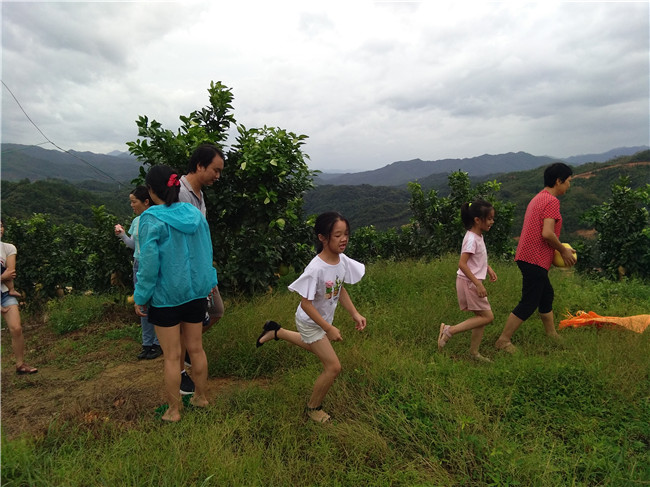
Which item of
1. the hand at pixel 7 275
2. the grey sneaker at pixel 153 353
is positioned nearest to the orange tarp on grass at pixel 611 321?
the grey sneaker at pixel 153 353

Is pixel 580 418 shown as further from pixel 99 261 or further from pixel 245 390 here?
pixel 99 261

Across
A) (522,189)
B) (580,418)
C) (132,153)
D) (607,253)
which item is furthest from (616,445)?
(522,189)

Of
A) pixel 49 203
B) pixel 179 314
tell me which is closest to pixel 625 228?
pixel 179 314

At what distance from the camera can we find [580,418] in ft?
8.40

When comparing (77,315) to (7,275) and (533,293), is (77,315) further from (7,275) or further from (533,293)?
(533,293)

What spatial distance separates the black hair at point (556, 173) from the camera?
143 inches

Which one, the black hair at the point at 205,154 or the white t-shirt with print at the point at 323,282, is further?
the black hair at the point at 205,154

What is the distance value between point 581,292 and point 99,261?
7266mm

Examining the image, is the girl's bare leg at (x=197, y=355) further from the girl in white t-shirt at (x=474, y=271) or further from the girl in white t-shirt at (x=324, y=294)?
the girl in white t-shirt at (x=474, y=271)

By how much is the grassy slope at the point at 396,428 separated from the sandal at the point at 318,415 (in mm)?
67

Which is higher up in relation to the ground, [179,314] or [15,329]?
[179,314]

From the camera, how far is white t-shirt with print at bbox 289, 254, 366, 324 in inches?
99.8

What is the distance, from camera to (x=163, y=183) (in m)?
2.52

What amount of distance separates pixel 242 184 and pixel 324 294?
314 cm
